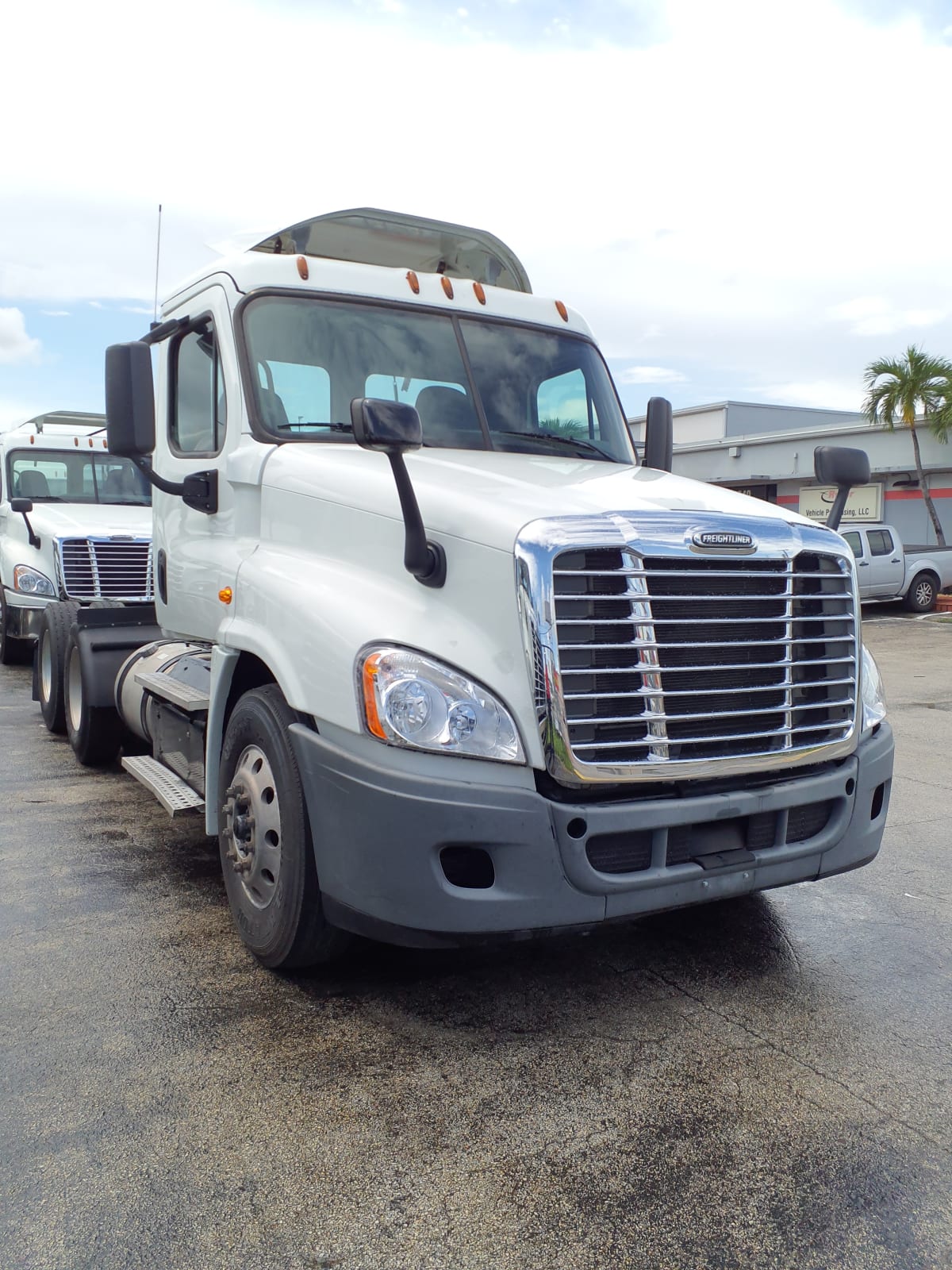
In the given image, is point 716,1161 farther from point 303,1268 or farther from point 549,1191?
point 303,1268

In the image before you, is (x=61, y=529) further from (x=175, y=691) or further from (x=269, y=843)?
(x=269, y=843)

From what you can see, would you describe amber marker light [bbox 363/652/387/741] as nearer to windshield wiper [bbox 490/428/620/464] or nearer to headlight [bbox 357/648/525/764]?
headlight [bbox 357/648/525/764]

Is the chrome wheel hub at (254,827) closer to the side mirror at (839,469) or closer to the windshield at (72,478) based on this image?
the side mirror at (839,469)

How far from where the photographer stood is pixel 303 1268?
2330 millimetres

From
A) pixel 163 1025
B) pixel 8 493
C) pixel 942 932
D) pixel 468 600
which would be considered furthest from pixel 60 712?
pixel 942 932

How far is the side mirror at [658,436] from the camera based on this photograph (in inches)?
203

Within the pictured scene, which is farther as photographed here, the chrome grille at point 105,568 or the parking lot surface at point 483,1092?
the chrome grille at point 105,568

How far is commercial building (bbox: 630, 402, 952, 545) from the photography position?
1043 inches

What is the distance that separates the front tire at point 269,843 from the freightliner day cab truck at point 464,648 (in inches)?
0.5

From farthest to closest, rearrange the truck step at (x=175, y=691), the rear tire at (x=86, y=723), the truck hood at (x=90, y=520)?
the truck hood at (x=90, y=520) < the rear tire at (x=86, y=723) < the truck step at (x=175, y=691)

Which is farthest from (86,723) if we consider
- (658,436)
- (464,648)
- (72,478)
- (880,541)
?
(880,541)

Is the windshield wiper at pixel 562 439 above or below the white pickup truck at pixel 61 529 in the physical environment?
above

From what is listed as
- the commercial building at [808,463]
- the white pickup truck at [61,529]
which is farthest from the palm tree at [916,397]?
the white pickup truck at [61,529]

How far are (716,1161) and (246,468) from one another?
291cm
